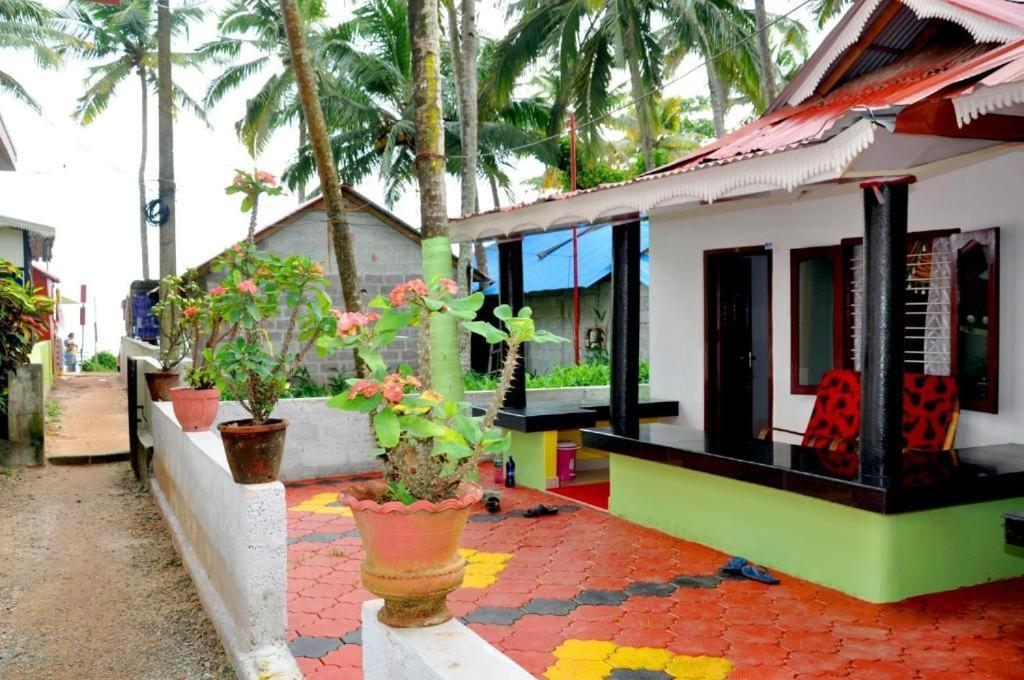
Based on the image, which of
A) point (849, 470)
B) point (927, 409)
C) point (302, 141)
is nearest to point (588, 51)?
point (302, 141)

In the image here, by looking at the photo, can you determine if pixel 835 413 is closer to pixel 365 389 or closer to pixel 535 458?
pixel 535 458

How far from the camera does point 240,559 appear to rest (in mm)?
4121

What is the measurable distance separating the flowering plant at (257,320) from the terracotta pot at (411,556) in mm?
1778

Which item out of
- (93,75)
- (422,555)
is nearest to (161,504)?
(422,555)

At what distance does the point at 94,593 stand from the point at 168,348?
3216 mm

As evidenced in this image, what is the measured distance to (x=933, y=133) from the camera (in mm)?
4488

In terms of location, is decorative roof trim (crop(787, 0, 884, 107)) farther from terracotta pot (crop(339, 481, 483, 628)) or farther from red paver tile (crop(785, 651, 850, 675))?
terracotta pot (crop(339, 481, 483, 628))

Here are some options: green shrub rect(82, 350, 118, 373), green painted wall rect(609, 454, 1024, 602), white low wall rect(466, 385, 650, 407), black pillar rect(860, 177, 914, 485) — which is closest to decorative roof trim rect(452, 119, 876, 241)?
black pillar rect(860, 177, 914, 485)

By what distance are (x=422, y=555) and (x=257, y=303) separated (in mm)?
2980

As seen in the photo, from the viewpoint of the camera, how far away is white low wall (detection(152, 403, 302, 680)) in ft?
12.9

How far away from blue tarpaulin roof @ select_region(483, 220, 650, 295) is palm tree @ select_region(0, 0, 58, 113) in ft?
45.7

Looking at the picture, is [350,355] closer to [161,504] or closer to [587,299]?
[161,504]

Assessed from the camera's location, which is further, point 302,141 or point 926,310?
point 302,141

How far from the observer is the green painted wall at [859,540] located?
15.8 ft
